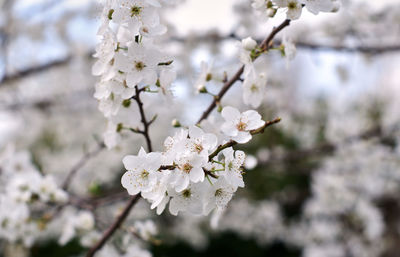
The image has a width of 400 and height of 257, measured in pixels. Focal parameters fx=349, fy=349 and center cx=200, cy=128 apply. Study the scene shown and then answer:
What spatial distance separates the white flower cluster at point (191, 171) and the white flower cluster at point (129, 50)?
0.19 metres

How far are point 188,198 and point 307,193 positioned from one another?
20.8 feet

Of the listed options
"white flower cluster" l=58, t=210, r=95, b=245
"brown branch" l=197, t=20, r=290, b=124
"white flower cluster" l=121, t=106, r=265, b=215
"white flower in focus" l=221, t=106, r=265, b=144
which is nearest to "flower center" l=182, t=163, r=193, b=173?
"white flower cluster" l=121, t=106, r=265, b=215

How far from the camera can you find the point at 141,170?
31.3 inches

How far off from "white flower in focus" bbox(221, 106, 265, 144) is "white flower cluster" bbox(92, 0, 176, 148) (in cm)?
19

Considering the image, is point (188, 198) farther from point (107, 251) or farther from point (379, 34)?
point (379, 34)

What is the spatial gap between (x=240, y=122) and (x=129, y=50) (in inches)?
12.4

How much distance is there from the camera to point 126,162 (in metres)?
0.80

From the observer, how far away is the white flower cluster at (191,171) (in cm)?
74

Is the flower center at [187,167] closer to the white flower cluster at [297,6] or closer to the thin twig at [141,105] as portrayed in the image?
the thin twig at [141,105]

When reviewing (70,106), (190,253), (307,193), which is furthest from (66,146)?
(307,193)

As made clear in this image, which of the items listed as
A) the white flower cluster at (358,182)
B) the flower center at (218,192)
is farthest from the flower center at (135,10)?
the white flower cluster at (358,182)

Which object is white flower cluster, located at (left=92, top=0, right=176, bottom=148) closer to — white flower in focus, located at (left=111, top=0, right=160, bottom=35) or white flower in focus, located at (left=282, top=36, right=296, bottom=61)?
white flower in focus, located at (left=111, top=0, right=160, bottom=35)

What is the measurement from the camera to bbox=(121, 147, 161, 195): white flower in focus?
76 cm

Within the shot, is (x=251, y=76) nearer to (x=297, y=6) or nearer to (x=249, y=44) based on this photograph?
(x=249, y=44)
